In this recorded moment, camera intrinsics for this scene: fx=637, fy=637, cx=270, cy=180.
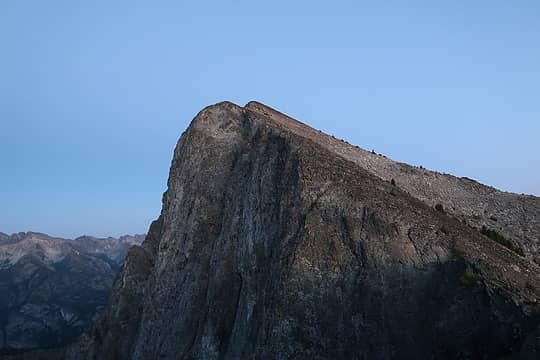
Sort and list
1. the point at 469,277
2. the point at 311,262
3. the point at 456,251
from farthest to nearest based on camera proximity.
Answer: the point at 311,262 < the point at 456,251 < the point at 469,277

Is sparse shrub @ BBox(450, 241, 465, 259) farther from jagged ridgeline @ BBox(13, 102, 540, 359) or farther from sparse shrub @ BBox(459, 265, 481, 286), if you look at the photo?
sparse shrub @ BBox(459, 265, 481, 286)

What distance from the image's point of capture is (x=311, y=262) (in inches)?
1510

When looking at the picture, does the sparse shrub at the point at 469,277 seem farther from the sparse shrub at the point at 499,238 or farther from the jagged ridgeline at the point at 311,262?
the sparse shrub at the point at 499,238

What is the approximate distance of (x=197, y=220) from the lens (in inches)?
2106

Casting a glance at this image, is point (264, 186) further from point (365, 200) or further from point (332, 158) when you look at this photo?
point (365, 200)

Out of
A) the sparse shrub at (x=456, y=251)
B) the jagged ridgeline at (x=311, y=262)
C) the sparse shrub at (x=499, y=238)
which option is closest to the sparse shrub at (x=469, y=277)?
the jagged ridgeline at (x=311, y=262)

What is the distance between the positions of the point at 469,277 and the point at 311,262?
9155mm

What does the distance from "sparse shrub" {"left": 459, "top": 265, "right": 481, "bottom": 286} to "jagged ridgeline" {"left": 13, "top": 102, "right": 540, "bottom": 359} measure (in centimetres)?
14

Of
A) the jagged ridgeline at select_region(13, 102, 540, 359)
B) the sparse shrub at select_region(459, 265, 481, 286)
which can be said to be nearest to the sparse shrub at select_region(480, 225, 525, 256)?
the jagged ridgeline at select_region(13, 102, 540, 359)

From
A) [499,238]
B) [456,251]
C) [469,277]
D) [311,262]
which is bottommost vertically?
[311,262]

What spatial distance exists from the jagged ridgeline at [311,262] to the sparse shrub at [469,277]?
137 millimetres

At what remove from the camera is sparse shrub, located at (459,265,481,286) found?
1350 inches

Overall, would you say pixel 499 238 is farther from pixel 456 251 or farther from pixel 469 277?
pixel 469 277

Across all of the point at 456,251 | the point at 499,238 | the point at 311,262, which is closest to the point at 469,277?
the point at 456,251
